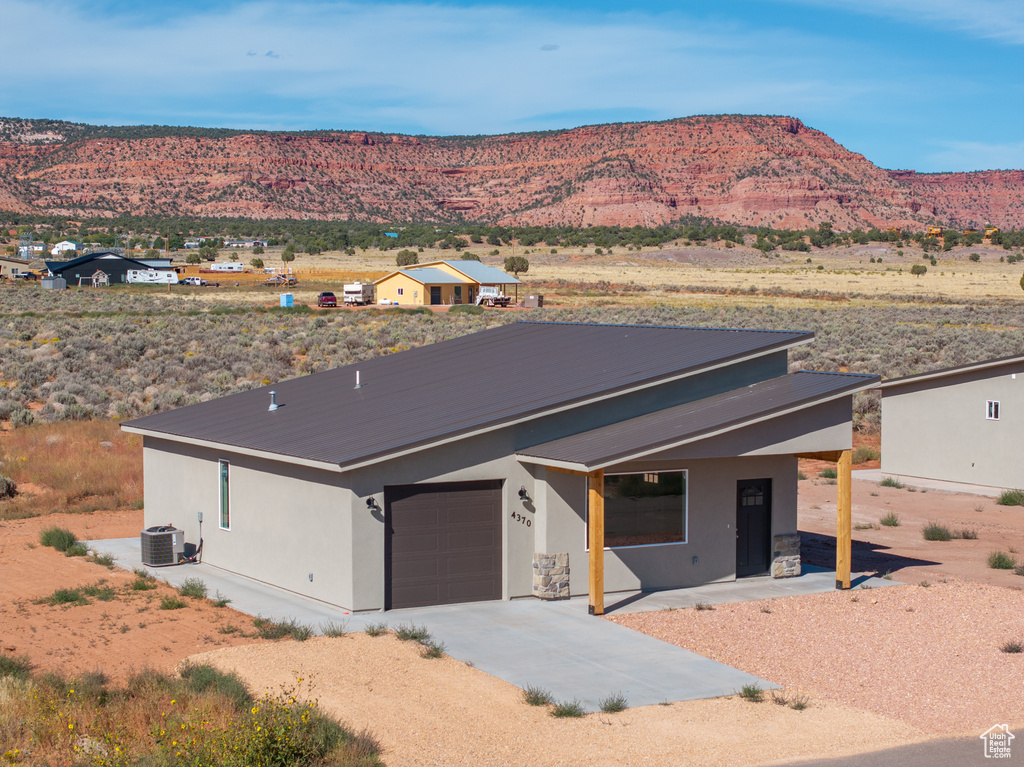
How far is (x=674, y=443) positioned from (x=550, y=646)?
3.45 m

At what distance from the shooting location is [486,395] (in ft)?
60.0

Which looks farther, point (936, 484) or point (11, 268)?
point (11, 268)

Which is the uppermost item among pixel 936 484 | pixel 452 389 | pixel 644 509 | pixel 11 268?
pixel 11 268

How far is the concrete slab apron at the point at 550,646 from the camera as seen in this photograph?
12703mm

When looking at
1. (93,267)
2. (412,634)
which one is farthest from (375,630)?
(93,267)

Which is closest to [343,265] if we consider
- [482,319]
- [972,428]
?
[482,319]

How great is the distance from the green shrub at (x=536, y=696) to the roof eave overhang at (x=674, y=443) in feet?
11.9

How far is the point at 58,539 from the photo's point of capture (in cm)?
2042

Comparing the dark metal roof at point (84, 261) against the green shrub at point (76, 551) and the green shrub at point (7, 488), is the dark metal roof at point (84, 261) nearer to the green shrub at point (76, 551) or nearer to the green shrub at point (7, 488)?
the green shrub at point (7, 488)

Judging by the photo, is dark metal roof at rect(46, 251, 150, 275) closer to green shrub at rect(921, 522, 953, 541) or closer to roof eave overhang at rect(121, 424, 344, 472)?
roof eave overhang at rect(121, 424, 344, 472)

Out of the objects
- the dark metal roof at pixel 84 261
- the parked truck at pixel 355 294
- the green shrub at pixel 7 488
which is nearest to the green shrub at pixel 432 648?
the green shrub at pixel 7 488

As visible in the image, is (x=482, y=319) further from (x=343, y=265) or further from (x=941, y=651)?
(x=343, y=265)

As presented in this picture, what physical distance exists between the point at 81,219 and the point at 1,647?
176400 millimetres

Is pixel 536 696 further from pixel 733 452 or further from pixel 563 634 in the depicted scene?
pixel 733 452
